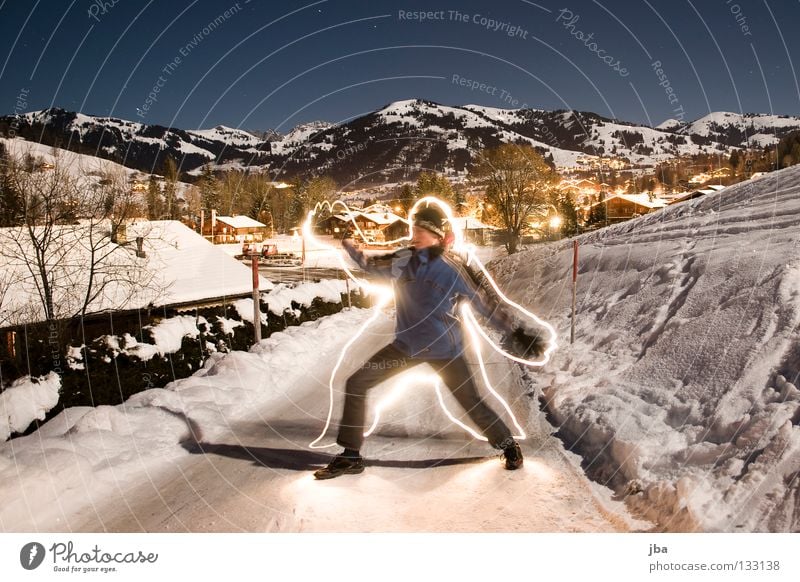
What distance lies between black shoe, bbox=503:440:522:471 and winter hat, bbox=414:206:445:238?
2.00 metres

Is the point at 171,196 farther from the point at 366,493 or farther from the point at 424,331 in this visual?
the point at 366,493

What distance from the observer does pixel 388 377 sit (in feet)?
13.7

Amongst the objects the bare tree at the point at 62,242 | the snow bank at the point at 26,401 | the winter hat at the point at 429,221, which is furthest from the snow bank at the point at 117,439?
the bare tree at the point at 62,242

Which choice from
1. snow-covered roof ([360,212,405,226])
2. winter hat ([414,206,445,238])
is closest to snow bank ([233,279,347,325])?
snow-covered roof ([360,212,405,226])

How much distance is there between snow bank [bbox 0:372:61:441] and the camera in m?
6.27

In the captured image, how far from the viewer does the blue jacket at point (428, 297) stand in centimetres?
415

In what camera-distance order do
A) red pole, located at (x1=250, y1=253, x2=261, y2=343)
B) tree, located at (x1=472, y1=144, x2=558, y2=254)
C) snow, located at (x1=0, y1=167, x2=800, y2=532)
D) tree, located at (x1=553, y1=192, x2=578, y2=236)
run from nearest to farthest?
snow, located at (x1=0, y1=167, x2=800, y2=532) → red pole, located at (x1=250, y1=253, x2=261, y2=343) → tree, located at (x1=472, y1=144, x2=558, y2=254) → tree, located at (x1=553, y1=192, x2=578, y2=236)

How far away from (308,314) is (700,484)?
13271 mm

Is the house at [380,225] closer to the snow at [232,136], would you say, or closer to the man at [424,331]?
the snow at [232,136]

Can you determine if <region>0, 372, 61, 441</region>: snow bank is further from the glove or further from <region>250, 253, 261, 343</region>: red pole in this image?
the glove

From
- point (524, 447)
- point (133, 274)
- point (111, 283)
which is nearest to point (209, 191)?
point (111, 283)

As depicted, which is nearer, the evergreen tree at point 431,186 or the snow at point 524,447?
the snow at point 524,447

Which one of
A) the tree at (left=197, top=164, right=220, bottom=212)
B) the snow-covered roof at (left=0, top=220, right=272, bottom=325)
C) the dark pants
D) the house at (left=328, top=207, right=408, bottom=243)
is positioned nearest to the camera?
the dark pants
